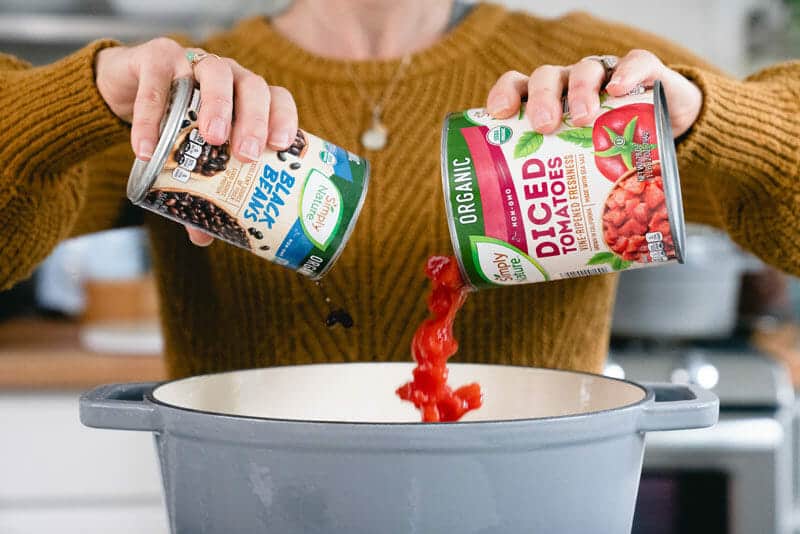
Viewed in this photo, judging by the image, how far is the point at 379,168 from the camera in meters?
0.93

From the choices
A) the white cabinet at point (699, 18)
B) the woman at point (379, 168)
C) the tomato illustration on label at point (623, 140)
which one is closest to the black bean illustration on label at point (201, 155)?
the woman at point (379, 168)

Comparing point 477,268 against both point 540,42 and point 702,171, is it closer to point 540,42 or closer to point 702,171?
point 702,171

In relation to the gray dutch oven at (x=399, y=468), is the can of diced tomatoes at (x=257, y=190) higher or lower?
higher

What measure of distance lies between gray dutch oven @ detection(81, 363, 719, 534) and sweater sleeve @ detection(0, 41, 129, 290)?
23 centimetres

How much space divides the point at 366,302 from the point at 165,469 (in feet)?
1.30

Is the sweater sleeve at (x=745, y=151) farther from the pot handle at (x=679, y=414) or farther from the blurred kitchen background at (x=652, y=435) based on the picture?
the blurred kitchen background at (x=652, y=435)

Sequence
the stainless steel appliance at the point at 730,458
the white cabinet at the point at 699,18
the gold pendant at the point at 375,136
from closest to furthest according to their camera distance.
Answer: the gold pendant at the point at 375,136 < the stainless steel appliance at the point at 730,458 < the white cabinet at the point at 699,18

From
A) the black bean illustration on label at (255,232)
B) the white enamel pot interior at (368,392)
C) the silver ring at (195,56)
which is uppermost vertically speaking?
the silver ring at (195,56)

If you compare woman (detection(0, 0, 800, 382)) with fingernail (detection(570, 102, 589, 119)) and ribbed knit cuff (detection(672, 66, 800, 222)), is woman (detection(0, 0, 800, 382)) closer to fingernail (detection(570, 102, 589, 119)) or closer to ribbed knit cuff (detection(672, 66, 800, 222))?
ribbed knit cuff (detection(672, 66, 800, 222))

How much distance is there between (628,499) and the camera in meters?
0.55

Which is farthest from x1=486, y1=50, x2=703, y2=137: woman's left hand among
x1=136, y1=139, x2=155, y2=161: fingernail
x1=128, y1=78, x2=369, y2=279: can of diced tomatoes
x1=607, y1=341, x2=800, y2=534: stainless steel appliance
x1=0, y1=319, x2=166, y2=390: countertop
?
x1=0, y1=319, x2=166, y2=390: countertop

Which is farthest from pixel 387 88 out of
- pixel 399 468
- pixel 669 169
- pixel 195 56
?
pixel 399 468

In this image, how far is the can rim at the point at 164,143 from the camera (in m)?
0.53

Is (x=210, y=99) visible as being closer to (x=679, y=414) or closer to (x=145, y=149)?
(x=145, y=149)
